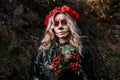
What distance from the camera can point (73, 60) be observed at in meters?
5.12

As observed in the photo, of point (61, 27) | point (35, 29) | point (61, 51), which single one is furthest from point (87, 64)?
point (35, 29)

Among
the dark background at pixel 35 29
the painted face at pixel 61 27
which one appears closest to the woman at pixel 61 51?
the painted face at pixel 61 27

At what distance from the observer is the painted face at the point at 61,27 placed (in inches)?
208

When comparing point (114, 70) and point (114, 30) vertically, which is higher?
point (114, 30)

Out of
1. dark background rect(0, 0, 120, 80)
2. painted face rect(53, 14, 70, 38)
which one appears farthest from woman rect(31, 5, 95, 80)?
dark background rect(0, 0, 120, 80)

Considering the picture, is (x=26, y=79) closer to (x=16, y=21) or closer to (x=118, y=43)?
(x=16, y=21)

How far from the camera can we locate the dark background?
7.00m

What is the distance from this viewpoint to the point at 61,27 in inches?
208

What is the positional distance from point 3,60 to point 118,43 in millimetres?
3385

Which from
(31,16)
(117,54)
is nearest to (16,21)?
(31,16)

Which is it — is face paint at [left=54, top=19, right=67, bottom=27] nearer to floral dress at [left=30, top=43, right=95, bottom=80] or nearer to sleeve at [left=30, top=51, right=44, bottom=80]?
floral dress at [left=30, top=43, right=95, bottom=80]

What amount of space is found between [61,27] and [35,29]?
114 inches

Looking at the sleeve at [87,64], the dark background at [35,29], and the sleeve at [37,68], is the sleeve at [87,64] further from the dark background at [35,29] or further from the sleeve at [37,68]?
the dark background at [35,29]

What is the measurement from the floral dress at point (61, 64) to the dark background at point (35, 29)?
4.76 ft
